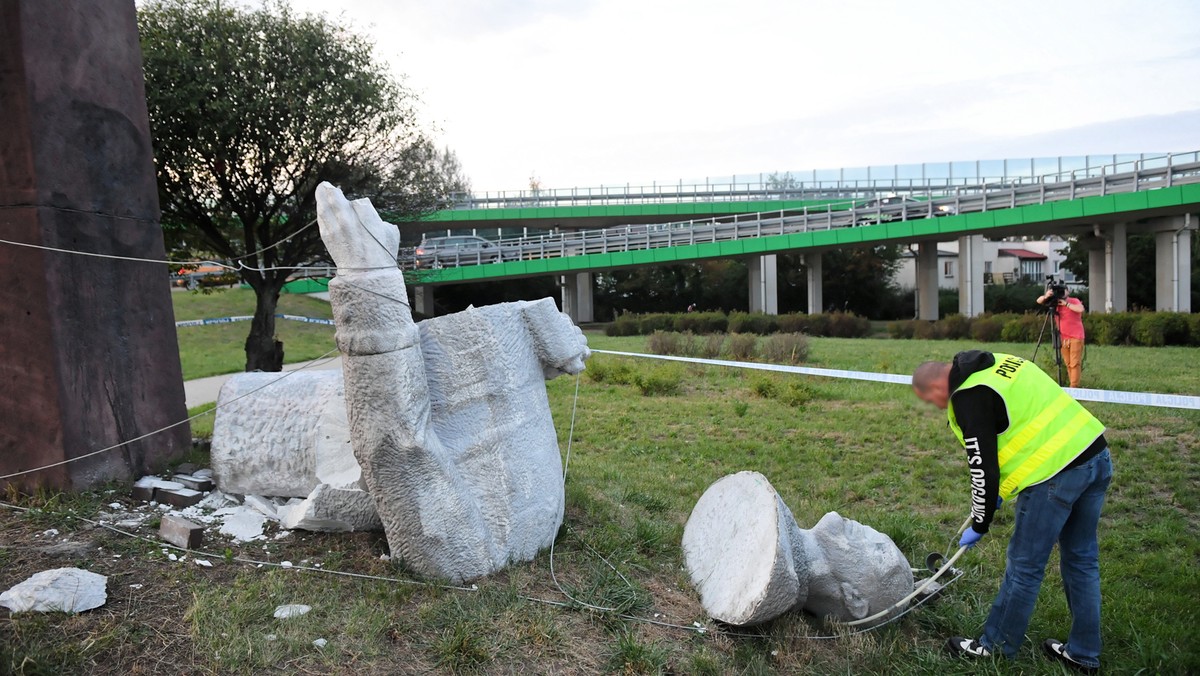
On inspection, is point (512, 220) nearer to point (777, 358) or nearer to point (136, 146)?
point (777, 358)

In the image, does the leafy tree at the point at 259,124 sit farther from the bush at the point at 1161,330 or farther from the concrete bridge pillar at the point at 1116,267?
the concrete bridge pillar at the point at 1116,267

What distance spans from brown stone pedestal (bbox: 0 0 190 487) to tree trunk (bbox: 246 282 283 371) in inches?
320

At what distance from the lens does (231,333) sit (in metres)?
27.6

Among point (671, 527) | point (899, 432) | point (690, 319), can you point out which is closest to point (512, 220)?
point (690, 319)

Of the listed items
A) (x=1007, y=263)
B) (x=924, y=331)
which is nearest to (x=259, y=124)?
(x=924, y=331)

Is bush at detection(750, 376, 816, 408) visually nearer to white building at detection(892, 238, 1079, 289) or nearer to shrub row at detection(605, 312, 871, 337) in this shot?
shrub row at detection(605, 312, 871, 337)

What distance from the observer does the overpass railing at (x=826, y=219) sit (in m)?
22.9

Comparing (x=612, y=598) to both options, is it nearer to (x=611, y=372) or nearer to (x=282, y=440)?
(x=282, y=440)

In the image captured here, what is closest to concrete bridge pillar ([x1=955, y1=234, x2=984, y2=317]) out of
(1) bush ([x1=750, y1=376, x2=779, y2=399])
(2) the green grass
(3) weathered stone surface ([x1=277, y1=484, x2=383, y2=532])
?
(1) bush ([x1=750, y1=376, x2=779, y2=399])

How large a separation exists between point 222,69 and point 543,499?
1310 cm

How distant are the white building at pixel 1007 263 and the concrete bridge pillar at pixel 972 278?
68.7ft

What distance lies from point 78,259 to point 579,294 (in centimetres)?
3052

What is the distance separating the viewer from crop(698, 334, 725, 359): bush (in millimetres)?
15766

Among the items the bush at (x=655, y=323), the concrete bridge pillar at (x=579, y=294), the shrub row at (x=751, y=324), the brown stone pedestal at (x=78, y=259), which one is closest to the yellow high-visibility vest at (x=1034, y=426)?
the brown stone pedestal at (x=78, y=259)
